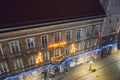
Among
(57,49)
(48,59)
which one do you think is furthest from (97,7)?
(48,59)

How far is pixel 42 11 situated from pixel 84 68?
62.7 ft

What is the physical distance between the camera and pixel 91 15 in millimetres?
32688

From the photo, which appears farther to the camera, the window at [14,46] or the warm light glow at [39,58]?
the warm light glow at [39,58]

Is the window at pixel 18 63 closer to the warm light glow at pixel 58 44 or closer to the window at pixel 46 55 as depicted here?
the window at pixel 46 55

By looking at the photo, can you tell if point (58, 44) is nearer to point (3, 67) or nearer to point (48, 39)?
point (48, 39)

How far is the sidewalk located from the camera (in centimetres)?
3425

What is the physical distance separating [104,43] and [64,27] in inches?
613

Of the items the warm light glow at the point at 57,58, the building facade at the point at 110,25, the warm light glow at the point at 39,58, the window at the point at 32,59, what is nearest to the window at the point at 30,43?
the window at the point at 32,59

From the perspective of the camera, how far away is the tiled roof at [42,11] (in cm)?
2483

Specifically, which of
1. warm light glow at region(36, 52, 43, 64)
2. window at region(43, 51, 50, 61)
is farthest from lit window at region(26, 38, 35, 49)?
window at region(43, 51, 50, 61)

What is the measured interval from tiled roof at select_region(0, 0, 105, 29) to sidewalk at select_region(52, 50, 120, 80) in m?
14.0

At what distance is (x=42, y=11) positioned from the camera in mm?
27891

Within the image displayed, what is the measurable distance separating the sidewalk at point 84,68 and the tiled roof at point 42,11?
13966mm

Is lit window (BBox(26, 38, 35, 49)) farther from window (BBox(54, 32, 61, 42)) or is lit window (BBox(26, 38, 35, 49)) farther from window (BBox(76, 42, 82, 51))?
window (BBox(76, 42, 82, 51))
